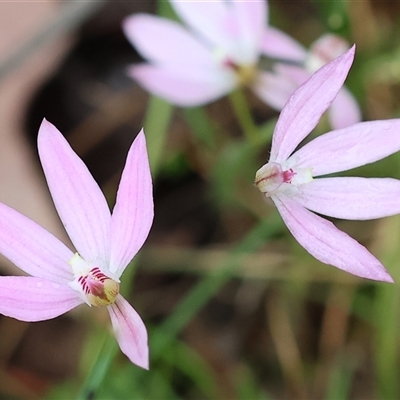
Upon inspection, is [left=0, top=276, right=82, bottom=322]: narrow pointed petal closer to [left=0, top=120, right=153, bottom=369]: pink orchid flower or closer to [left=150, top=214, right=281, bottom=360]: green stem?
[left=0, top=120, right=153, bottom=369]: pink orchid flower

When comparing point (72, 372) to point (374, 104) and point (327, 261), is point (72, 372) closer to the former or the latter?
point (374, 104)

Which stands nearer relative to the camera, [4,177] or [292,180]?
[292,180]

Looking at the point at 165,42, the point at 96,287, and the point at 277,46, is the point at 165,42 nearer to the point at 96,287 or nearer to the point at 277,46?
the point at 277,46

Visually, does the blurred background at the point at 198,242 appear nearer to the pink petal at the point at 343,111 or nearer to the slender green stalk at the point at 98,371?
the pink petal at the point at 343,111

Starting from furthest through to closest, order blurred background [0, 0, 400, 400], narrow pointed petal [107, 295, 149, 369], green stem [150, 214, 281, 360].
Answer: blurred background [0, 0, 400, 400] < green stem [150, 214, 281, 360] < narrow pointed petal [107, 295, 149, 369]

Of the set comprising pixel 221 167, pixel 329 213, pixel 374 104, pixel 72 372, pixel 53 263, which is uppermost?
pixel 374 104

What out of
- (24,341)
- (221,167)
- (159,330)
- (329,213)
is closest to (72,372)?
(24,341)

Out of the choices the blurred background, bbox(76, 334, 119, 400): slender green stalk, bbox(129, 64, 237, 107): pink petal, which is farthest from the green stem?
bbox(76, 334, 119, 400): slender green stalk

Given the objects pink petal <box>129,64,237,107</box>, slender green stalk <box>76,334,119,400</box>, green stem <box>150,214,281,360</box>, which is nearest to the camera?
slender green stalk <box>76,334,119,400</box>
